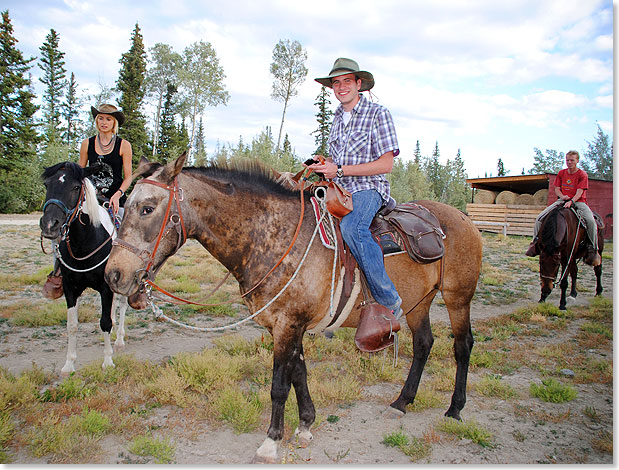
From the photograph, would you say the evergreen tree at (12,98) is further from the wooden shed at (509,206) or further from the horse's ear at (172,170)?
the wooden shed at (509,206)

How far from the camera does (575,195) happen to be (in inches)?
328

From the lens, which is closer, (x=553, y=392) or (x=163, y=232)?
(x=163, y=232)

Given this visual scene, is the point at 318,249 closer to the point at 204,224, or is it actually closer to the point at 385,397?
the point at 204,224

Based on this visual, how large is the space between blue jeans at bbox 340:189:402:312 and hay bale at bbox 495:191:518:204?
24.5 m

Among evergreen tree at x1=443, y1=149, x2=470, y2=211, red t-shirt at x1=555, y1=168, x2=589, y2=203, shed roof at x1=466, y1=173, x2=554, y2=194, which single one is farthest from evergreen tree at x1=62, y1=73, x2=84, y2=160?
evergreen tree at x1=443, y1=149, x2=470, y2=211

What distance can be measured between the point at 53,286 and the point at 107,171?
66.8 inches

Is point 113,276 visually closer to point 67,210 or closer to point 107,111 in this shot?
point 67,210

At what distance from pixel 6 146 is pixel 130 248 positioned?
704 centimetres

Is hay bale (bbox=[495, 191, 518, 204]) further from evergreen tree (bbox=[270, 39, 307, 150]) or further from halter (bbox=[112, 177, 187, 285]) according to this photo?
halter (bbox=[112, 177, 187, 285])

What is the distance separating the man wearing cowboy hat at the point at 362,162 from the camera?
320 centimetres

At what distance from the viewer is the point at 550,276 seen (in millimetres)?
7941

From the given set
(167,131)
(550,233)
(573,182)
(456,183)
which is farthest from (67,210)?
(456,183)

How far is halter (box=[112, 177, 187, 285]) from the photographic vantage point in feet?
8.70

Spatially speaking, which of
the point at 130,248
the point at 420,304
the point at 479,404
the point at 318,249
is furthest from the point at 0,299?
the point at 479,404
